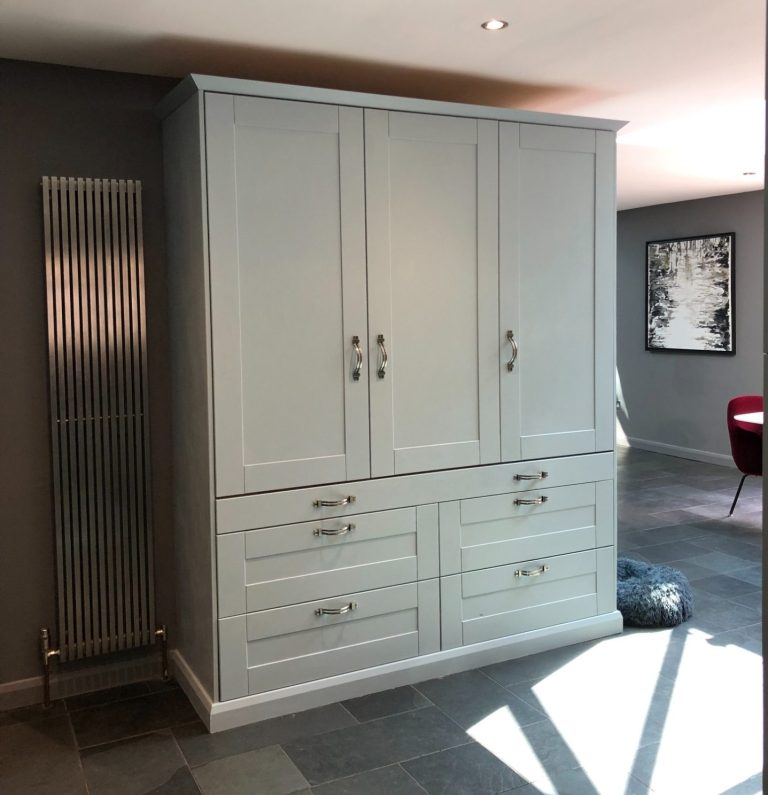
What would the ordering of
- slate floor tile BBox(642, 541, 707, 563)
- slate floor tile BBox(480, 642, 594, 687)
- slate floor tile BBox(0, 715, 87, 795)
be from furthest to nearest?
slate floor tile BBox(642, 541, 707, 563), slate floor tile BBox(480, 642, 594, 687), slate floor tile BBox(0, 715, 87, 795)

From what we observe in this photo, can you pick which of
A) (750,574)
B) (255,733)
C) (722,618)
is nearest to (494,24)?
(255,733)

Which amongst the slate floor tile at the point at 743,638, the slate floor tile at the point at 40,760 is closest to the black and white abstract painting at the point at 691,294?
the slate floor tile at the point at 743,638

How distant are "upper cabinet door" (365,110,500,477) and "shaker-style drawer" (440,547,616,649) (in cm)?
51

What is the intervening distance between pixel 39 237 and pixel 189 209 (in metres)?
0.60

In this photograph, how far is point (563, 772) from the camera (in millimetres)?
2639

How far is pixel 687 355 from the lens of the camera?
26.4ft

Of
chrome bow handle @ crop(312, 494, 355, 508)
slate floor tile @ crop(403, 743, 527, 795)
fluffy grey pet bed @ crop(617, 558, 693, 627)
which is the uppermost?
chrome bow handle @ crop(312, 494, 355, 508)

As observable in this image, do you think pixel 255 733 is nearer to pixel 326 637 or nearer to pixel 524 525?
pixel 326 637

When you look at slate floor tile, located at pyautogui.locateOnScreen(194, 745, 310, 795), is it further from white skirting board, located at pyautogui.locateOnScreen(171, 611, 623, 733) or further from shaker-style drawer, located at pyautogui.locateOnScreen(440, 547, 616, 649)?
Answer: shaker-style drawer, located at pyautogui.locateOnScreen(440, 547, 616, 649)

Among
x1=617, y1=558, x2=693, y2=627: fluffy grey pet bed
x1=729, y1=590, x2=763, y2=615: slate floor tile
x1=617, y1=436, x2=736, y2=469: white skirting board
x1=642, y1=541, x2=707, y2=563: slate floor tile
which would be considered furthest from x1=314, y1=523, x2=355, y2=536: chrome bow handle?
x1=617, y1=436, x2=736, y2=469: white skirting board

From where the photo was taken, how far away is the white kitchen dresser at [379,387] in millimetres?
2961

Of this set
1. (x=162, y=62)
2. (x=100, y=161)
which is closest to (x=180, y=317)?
(x=100, y=161)

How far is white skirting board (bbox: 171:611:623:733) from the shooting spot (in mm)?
3008

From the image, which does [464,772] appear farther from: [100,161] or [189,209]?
[100,161]
